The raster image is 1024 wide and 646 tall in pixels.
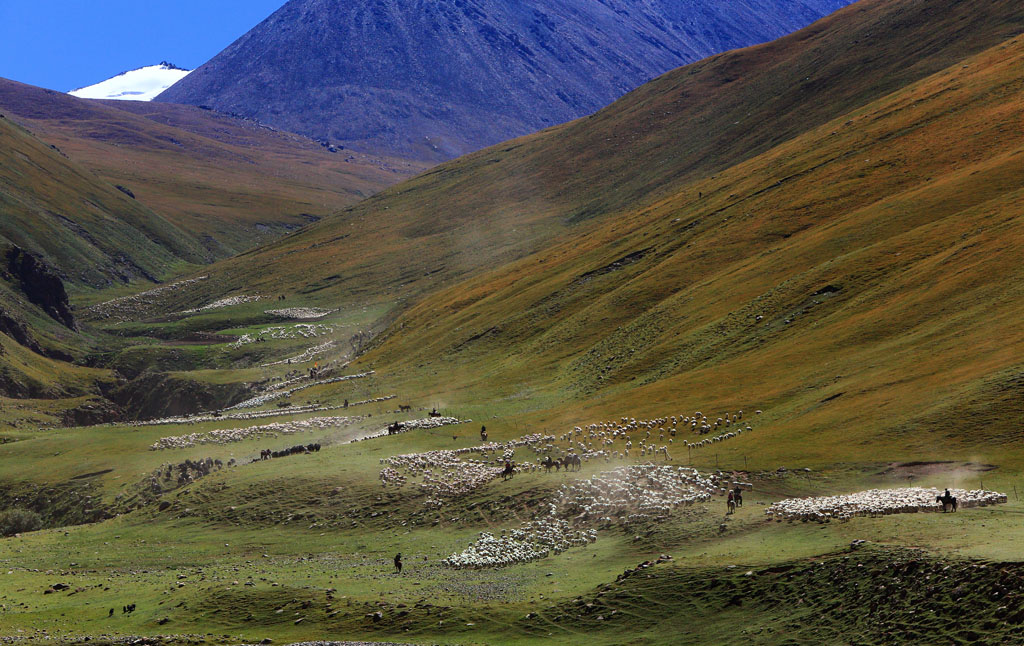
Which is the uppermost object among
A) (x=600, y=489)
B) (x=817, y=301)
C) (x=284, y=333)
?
(x=284, y=333)

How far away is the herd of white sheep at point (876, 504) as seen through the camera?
3719 cm

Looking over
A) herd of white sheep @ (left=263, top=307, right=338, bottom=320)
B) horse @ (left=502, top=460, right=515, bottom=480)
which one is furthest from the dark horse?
herd of white sheep @ (left=263, top=307, right=338, bottom=320)

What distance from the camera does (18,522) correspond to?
6575 centimetres

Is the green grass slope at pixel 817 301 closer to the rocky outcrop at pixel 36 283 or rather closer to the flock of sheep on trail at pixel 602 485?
the flock of sheep on trail at pixel 602 485

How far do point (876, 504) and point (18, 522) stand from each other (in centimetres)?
5623

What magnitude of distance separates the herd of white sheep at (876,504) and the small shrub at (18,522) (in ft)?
168

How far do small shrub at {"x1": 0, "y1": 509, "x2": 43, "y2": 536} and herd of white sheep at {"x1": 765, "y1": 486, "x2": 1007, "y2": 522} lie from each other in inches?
2015

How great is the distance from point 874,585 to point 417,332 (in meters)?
109

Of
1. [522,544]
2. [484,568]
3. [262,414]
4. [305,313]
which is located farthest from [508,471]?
[305,313]

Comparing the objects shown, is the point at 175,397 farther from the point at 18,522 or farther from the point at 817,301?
the point at 817,301

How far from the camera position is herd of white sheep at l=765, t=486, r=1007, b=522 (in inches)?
1464

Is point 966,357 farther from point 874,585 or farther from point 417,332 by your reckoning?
point 417,332

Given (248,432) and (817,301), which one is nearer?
(817,301)

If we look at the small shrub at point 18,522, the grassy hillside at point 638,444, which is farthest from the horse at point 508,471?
the small shrub at point 18,522
